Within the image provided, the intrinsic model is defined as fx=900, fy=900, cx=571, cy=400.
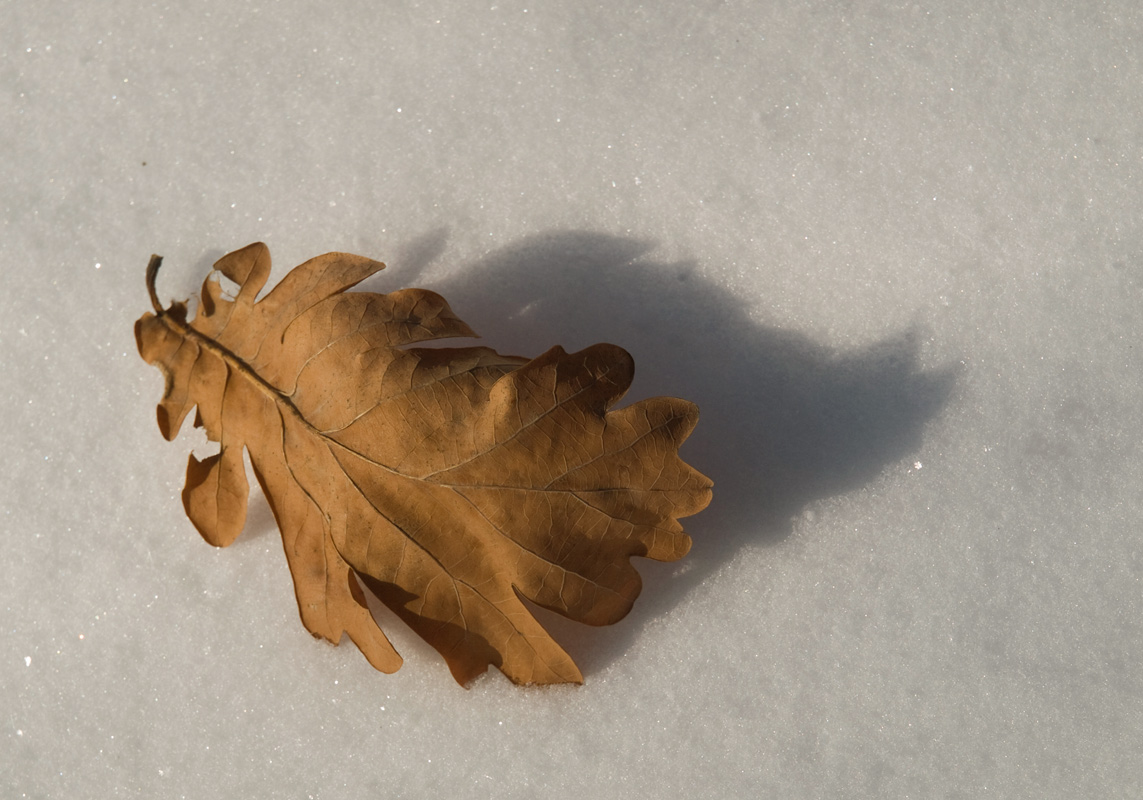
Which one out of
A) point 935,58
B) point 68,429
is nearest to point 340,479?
point 68,429

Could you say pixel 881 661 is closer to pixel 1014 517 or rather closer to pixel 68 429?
pixel 1014 517

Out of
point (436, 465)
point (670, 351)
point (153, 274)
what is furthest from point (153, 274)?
point (670, 351)

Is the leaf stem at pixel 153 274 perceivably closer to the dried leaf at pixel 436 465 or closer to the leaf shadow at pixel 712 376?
the dried leaf at pixel 436 465

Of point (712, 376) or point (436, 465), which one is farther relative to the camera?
point (712, 376)

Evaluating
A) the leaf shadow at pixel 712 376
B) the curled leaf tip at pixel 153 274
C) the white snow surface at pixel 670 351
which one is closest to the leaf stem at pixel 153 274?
the curled leaf tip at pixel 153 274

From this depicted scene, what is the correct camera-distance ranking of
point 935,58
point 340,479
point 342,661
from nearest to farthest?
point 340,479
point 342,661
point 935,58

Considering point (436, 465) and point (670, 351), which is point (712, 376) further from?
Result: point (436, 465)

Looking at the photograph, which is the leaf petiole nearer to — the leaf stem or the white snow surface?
the leaf stem
